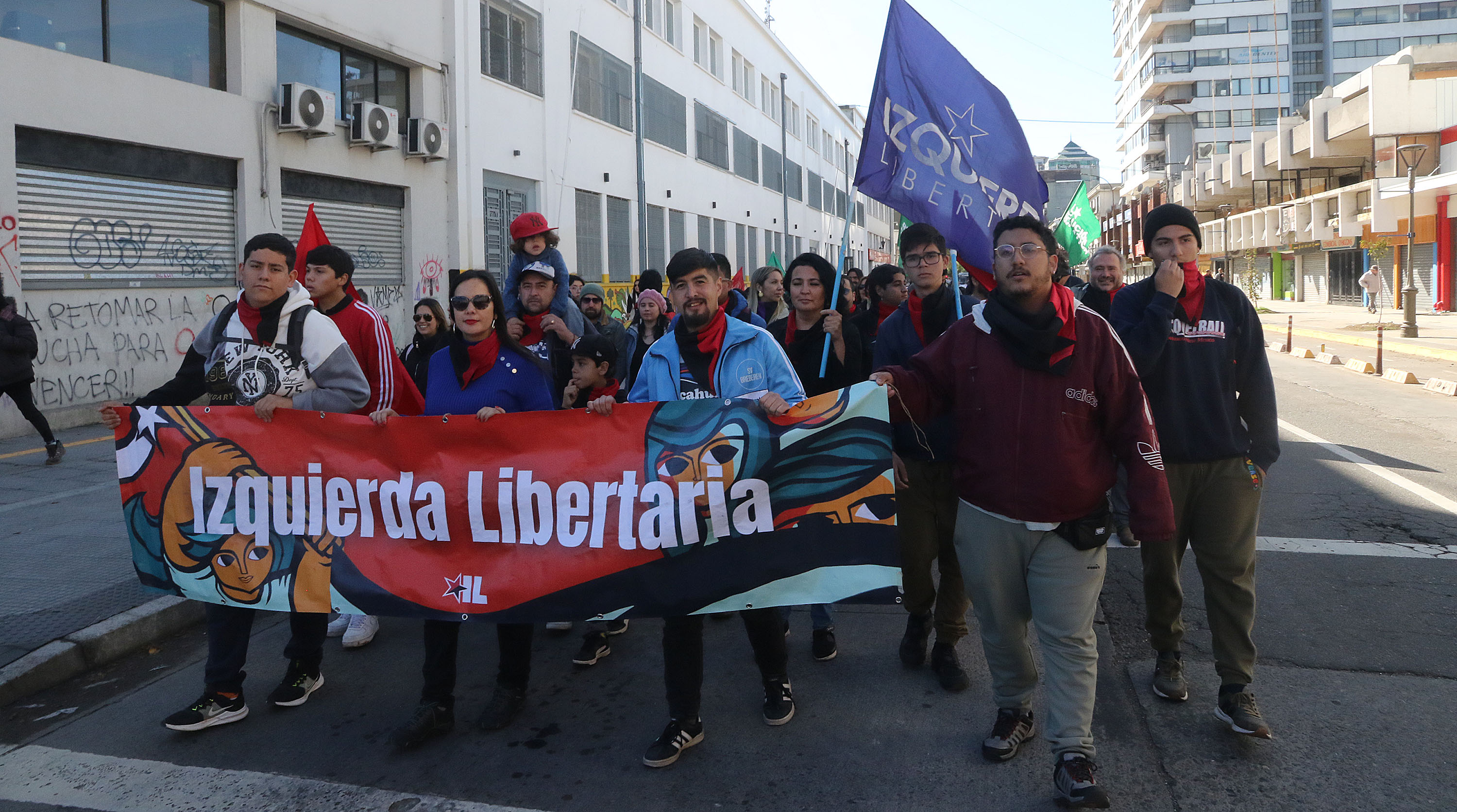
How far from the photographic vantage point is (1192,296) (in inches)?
163

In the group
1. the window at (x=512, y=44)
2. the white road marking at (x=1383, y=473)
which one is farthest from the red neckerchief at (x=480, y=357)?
the window at (x=512, y=44)

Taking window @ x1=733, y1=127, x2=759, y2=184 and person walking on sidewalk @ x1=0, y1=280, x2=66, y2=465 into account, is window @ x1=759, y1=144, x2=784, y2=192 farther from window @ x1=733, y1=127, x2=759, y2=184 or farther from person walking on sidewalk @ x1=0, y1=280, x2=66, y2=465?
person walking on sidewalk @ x1=0, y1=280, x2=66, y2=465

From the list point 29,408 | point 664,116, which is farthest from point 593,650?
point 664,116

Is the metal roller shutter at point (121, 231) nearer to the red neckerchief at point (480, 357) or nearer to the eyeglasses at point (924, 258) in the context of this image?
the red neckerchief at point (480, 357)

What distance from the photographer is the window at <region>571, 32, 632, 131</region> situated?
24766 millimetres

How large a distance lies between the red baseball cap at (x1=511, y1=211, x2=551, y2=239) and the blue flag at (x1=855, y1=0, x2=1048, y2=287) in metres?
2.27

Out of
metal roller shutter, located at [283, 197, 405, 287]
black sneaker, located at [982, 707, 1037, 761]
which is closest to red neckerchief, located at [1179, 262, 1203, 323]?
black sneaker, located at [982, 707, 1037, 761]

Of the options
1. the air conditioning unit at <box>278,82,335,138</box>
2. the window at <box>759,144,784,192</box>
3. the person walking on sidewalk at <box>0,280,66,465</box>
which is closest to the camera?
the person walking on sidewalk at <box>0,280,66,465</box>

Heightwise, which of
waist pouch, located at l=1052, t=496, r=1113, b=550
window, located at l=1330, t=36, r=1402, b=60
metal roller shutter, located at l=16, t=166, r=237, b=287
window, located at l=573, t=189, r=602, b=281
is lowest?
waist pouch, located at l=1052, t=496, r=1113, b=550

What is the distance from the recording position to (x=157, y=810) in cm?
358

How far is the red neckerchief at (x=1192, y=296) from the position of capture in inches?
162

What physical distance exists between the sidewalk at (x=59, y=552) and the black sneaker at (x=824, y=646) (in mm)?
3696

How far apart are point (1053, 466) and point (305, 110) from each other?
1458cm

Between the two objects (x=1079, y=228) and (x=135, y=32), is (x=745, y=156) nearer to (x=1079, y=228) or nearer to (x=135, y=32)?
(x=1079, y=228)
